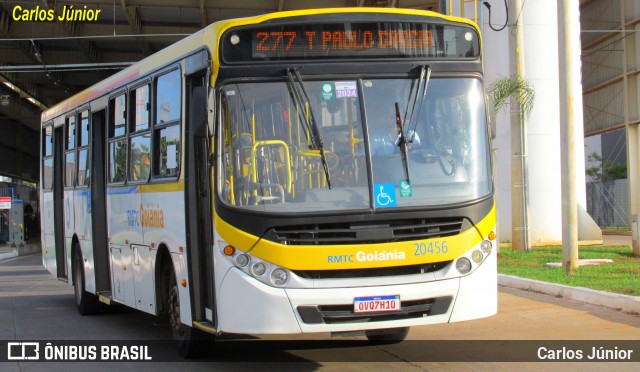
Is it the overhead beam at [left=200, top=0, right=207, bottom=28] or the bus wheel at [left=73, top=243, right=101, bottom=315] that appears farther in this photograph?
the overhead beam at [left=200, top=0, right=207, bottom=28]

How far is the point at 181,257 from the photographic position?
873 centimetres

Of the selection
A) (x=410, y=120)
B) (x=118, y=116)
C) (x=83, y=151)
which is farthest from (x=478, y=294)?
(x=83, y=151)

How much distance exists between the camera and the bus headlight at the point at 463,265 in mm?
7746

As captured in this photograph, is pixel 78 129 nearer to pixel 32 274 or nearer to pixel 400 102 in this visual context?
pixel 400 102

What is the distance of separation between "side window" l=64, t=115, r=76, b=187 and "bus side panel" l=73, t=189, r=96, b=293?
491mm

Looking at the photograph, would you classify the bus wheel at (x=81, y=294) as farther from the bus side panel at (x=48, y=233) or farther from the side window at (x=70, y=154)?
the bus side panel at (x=48, y=233)

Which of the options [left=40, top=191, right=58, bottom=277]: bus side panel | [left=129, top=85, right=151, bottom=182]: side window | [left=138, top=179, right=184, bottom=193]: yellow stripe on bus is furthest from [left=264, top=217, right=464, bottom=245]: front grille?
[left=40, top=191, right=58, bottom=277]: bus side panel

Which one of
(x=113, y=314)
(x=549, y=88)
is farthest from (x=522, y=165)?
(x=113, y=314)

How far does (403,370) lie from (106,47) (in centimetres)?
3323

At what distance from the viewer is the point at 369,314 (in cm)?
746

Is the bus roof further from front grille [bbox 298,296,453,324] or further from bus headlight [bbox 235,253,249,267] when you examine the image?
front grille [bbox 298,296,453,324]

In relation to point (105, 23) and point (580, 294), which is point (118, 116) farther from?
point (105, 23)

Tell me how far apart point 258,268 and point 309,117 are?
53.3 inches

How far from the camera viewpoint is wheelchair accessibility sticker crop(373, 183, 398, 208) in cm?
758
